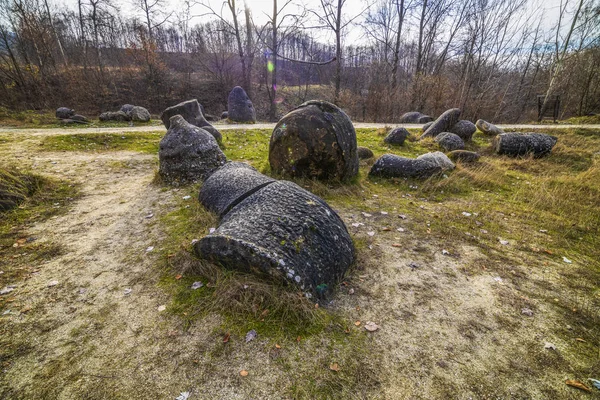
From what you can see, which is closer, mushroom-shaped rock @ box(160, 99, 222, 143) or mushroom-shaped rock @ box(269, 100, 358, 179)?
mushroom-shaped rock @ box(269, 100, 358, 179)

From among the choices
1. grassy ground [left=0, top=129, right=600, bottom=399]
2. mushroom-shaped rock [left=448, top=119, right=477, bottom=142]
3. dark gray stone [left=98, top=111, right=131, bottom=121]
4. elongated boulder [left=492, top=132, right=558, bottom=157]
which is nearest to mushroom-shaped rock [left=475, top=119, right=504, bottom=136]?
mushroom-shaped rock [left=448, top=119, right=477, bottom=142]

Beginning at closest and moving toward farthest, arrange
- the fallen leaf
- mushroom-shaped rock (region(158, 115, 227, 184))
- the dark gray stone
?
1. the fallen leaf
2. mushroom-shaped rock (region(158, 115, 227, 184))
3. the dark gray stone

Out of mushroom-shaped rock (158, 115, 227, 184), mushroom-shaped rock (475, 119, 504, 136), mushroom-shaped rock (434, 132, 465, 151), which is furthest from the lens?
mushroom-shaped rock (475, 119, 504, 136)

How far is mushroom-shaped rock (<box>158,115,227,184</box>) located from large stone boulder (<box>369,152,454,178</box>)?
13.6ft

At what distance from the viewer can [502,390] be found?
1817 mm

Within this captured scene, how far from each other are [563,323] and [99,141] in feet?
40.9

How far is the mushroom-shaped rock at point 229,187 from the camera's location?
3658 mm

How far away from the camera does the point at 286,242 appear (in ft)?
8.39

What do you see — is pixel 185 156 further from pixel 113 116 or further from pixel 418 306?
pixel 113 116

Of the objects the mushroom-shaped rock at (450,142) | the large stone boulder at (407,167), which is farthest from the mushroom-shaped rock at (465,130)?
the large stone boulder at (407,167)

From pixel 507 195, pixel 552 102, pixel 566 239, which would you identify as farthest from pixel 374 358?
pixel 552 102

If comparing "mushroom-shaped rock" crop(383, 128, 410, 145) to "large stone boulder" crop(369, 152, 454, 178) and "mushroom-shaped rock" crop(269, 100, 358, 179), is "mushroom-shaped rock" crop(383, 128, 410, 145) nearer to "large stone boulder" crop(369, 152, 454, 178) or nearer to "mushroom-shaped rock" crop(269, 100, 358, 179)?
"large stone boulder" crop(369, 152, 454, 178)

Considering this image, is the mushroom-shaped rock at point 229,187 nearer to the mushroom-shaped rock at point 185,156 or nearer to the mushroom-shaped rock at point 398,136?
the mushroom-shaped rock at point 185,156

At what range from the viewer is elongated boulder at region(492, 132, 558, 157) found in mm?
8471
